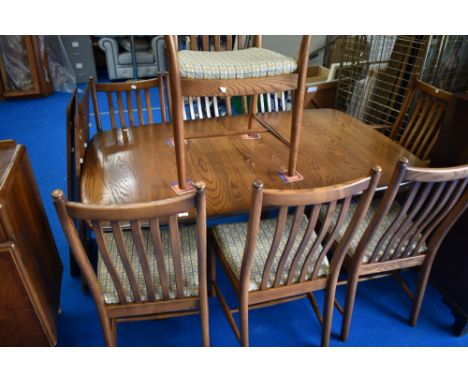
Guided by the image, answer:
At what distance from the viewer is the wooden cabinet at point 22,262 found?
1.14 m

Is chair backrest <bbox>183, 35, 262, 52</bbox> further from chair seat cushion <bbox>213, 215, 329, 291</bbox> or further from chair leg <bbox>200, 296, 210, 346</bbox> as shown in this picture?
chair leg <bbox>200, 296, 210, 346</bbox>

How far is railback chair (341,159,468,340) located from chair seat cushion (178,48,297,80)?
1.68 ft

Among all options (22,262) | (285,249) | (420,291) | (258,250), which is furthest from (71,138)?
(420,291)

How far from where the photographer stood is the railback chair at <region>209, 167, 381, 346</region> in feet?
3.32

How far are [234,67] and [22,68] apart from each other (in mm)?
4642

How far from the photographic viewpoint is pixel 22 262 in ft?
3.86

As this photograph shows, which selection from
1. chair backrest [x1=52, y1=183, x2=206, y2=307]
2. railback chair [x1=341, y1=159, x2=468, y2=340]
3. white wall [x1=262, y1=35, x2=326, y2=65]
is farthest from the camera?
white wall [x1=262, y1=35, x2=326, y2=65]

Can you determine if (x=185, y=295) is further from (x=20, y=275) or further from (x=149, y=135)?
(x=149, y=135)

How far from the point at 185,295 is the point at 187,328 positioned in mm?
503

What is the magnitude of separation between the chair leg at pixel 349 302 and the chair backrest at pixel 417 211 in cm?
9

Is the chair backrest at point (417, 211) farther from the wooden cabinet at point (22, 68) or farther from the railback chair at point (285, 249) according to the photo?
the wooden cabinet at point (22, 68)

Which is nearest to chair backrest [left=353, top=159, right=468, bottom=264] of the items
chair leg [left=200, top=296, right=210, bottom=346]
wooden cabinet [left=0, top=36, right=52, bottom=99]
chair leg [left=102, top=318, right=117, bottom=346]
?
chair leg [left=200, top=296, right=210, bottom=346]

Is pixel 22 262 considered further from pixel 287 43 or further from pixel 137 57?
pixel 137 57

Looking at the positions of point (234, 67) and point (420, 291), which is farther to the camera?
point (420, 291)
